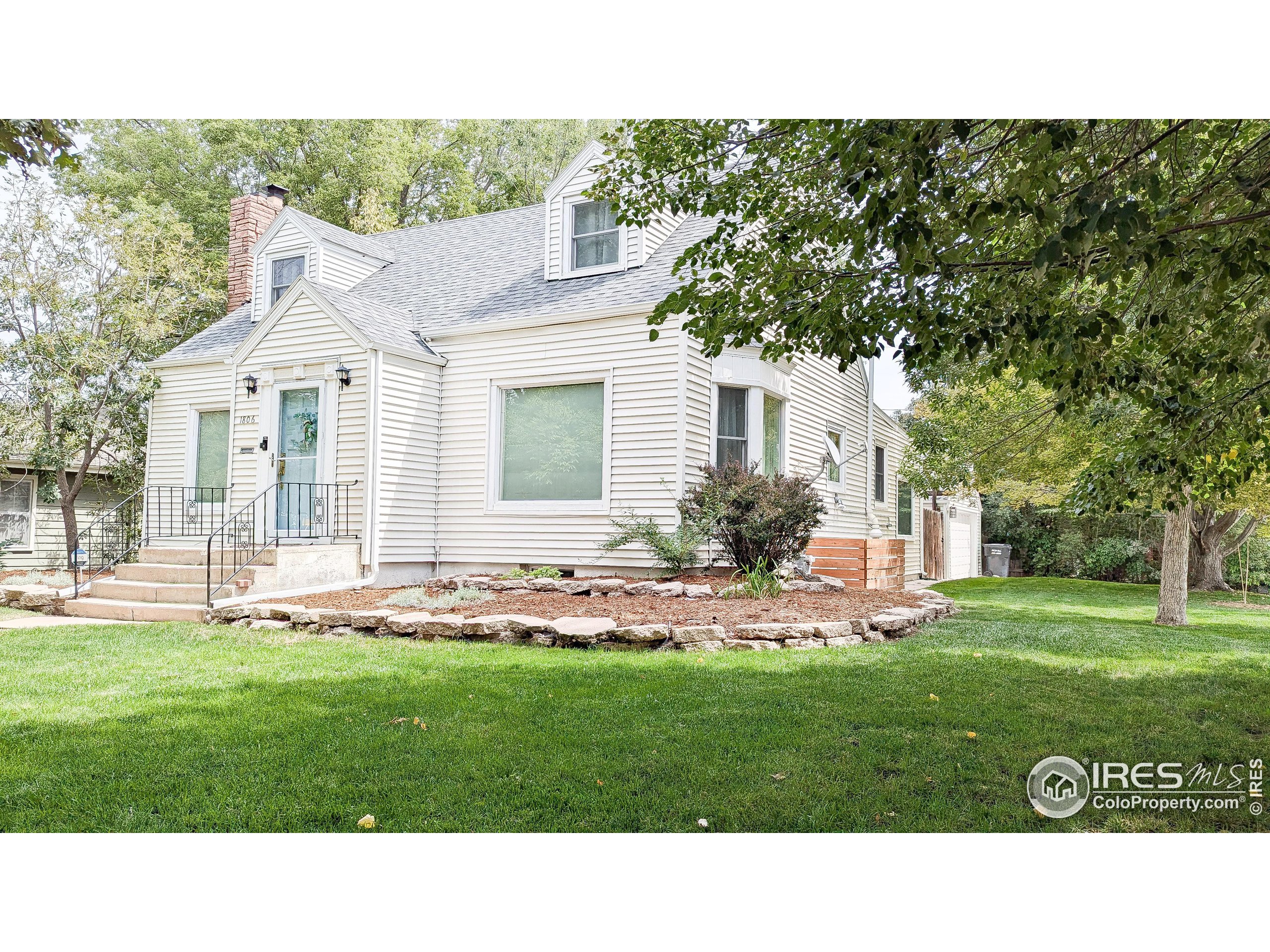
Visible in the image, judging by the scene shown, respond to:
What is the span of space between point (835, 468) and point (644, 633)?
6.25 metres

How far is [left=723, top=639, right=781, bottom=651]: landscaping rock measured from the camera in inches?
188

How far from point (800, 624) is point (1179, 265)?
2.97 m

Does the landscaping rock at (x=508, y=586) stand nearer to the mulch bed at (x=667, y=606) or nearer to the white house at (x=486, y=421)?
the mulch bed at (x=667, y=606)

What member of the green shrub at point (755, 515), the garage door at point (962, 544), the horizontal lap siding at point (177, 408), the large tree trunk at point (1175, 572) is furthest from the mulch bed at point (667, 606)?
the garage door at point (962, 544)

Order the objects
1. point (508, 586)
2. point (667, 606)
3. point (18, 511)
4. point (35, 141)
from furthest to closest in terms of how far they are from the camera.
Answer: point (18, 511)
point (508, 586)
point (667, 606)
point (35, 141)

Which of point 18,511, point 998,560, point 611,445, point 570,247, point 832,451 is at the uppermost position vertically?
point 570,247

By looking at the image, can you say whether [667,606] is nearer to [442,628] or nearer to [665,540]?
[665,540]

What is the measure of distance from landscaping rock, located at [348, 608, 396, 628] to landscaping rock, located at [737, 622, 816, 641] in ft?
8.15

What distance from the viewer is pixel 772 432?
869 centimetres

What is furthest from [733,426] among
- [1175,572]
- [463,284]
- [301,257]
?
[301,257]

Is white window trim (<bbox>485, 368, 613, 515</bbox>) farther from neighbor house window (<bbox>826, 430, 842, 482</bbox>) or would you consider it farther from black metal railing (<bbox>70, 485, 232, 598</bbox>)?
neighbor house window (<bbox>826, 430, 842, 482</bbox>)

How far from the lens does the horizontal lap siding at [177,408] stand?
9.66 metres

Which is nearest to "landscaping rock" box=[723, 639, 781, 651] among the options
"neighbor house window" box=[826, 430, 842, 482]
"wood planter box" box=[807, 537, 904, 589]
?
"wood planter box" box=[807, 537, 904, 589]
